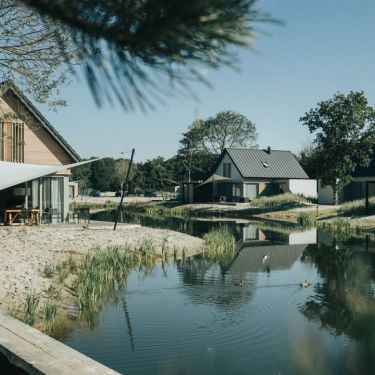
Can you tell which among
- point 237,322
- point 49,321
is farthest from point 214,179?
point 49,321

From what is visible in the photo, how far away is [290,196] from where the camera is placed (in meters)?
42.4

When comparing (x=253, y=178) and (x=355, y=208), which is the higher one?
(x=253, y=178)

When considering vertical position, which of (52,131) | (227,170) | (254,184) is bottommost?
(254,184)

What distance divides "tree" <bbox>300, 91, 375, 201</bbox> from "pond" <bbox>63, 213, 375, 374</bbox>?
2063 centimetres

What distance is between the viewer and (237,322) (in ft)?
32.5

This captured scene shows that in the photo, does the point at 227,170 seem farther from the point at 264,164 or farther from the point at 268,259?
the point at 268,259

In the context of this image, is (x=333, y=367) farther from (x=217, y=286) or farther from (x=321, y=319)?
(x=217, y=286)

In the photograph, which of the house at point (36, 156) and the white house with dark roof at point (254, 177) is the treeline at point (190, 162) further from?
the house at point (36, 156)

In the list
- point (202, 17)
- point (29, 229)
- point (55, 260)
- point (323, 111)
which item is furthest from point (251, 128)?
point (202, 17)

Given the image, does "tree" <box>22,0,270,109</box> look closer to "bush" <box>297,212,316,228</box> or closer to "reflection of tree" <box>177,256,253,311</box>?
"reflection of tree" <box>177,256,253,311</box>

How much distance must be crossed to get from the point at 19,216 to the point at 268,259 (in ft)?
33.2

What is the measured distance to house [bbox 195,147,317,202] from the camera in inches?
1853

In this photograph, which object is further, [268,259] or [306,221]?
[306,221]

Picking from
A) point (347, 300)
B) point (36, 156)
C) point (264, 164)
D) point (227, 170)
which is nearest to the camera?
point (347, 300)
